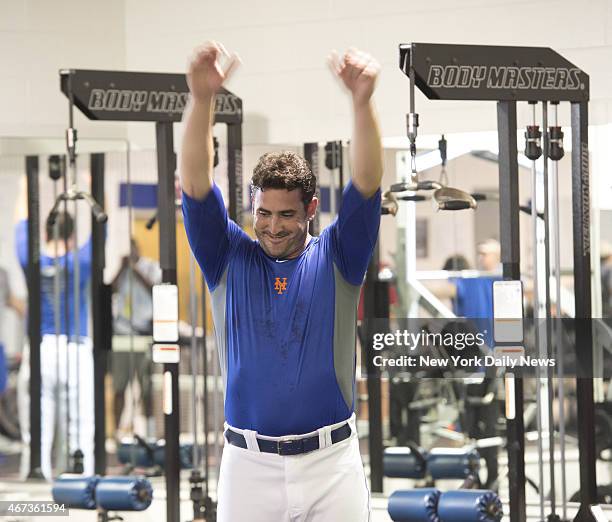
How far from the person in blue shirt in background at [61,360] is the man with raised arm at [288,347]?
323 centimetres

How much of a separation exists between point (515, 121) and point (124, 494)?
229 cm

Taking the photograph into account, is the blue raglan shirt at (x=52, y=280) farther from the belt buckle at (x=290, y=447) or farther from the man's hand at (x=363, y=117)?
the man's hand at (x=363, y=117)

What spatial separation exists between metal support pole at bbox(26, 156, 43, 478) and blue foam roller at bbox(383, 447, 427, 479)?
1.87 m

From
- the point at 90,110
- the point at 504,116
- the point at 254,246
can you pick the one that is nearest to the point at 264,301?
the point at 254,246

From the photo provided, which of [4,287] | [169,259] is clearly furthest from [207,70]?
[4,287]

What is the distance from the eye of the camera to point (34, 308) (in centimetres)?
558

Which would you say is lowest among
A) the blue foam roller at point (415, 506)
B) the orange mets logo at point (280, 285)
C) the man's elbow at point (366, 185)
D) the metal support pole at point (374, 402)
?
the blue foam roller at point (415, 506)

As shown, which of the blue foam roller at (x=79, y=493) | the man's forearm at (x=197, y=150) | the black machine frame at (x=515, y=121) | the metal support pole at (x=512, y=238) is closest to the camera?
the man's forearm at (x=197, y=150)

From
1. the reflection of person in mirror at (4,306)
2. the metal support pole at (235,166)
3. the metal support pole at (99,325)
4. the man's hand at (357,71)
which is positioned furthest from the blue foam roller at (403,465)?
the man's hand at (357,71)

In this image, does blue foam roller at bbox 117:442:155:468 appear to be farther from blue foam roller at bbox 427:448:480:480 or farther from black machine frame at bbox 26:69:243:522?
blue foam roller at bbox 427:448:480:480

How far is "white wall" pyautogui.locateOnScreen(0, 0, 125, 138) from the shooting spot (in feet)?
18.0

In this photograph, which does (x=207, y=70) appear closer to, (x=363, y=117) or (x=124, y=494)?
(x=363, y=117)

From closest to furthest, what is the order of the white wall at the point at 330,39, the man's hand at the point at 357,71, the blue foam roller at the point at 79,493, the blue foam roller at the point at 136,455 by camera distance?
the man's hand at the point at 357,71 < the blue foam roller at the point at 79,493 < the white wall at the point at 330,39 < the blue foam roller at the point at 136,455

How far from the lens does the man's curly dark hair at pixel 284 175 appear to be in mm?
2322
